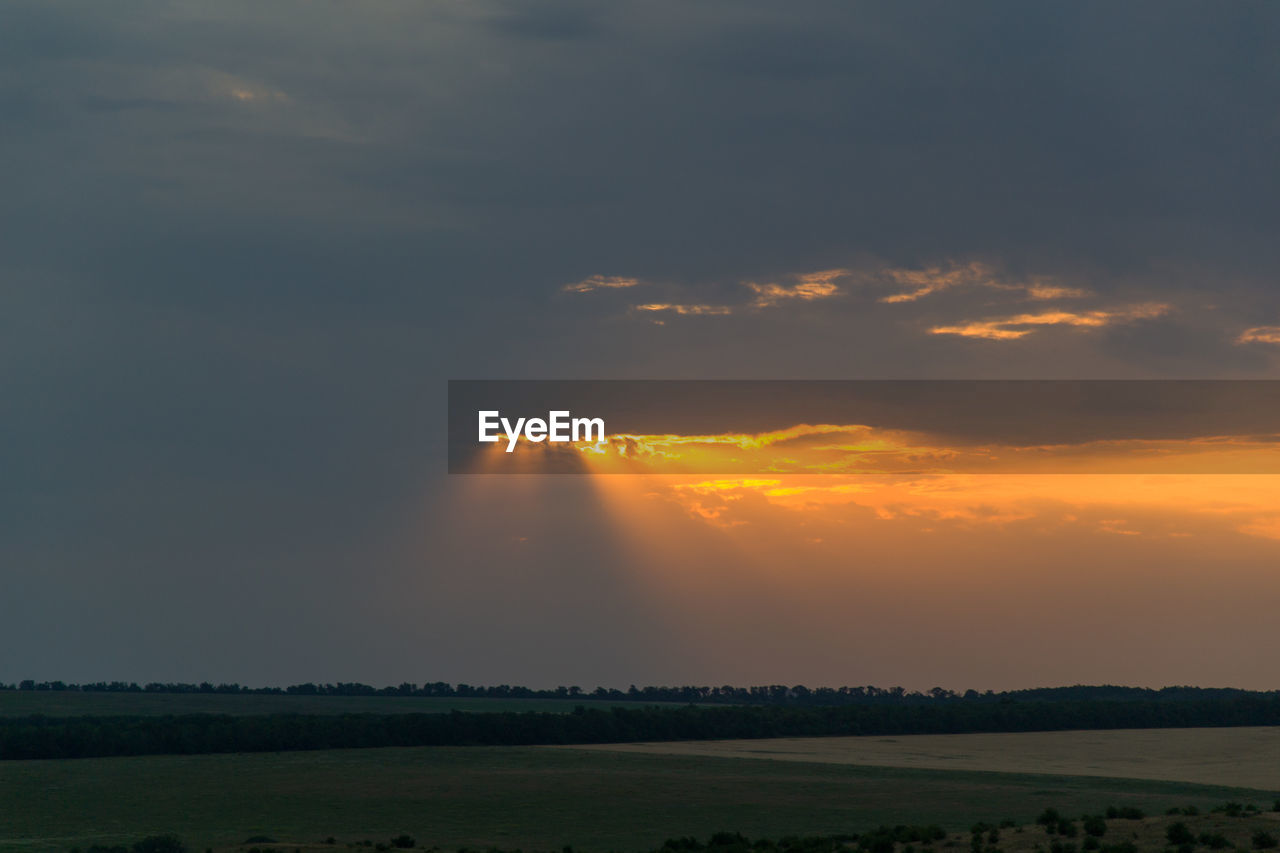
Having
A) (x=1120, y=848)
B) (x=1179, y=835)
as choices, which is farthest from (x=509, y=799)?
(x=1179, y=835)

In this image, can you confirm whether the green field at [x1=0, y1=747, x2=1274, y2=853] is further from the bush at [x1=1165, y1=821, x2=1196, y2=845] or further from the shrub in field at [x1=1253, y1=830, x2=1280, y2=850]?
the shrub in field at [x1=1253, y1=830, x2=1280, y2=850]

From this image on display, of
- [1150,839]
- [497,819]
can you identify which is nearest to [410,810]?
[497,819]

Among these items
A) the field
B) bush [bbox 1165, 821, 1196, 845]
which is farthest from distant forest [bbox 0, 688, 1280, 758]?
bush [bbox 1165, 821, 1196, 845]

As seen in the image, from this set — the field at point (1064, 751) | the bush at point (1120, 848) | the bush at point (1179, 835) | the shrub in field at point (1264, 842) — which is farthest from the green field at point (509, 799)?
the shrub in field at point (1264, 842)

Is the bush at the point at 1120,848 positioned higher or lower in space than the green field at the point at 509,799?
higher

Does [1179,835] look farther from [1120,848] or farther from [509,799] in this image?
[509,799]

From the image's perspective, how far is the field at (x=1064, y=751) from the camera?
9981 centimetres

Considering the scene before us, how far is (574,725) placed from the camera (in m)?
149

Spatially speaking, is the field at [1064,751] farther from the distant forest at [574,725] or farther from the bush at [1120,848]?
the bush at [1120,848]

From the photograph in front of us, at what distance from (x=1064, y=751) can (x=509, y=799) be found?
62570mm

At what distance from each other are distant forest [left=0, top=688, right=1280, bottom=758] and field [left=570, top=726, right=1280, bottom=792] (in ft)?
28.7

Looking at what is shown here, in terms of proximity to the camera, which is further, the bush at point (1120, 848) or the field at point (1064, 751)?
the field at point (1064, 751)

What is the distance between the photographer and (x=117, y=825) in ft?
229

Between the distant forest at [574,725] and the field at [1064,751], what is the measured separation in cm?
876
